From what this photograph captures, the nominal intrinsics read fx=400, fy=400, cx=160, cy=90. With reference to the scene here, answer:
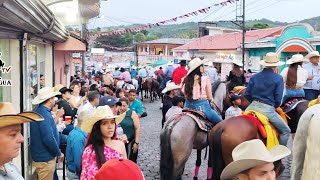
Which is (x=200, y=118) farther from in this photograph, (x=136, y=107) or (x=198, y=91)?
(x=136, y=107)

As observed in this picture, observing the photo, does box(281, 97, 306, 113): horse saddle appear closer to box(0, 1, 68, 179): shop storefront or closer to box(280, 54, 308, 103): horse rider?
box(280, 54, 308, 103): horse rider

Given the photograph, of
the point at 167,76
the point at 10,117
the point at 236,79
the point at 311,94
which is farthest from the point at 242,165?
the point at 167,76

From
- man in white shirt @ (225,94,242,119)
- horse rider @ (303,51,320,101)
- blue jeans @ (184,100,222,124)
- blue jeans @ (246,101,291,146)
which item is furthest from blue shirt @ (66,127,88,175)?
horse rider @ (303,51,320,101)

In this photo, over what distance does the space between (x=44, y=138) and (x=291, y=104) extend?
5.01 metres

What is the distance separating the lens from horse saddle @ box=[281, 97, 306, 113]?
812 cm

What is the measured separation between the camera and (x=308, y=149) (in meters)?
4.38

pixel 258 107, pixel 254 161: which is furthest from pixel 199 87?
pixel 254 161

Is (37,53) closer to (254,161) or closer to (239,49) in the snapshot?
(254,161)

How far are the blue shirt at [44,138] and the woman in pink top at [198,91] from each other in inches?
101

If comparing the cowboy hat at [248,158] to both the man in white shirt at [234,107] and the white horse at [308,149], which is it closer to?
the white horse at [308,149]

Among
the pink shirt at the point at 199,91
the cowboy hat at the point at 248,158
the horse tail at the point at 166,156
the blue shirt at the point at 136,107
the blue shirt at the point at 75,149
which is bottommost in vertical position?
the horse tail at the point at 166,156

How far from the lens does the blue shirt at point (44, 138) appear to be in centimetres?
579

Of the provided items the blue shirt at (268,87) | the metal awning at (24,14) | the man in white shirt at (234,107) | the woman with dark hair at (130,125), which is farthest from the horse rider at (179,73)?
the metal awning at (24,14)

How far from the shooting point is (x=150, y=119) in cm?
1576
